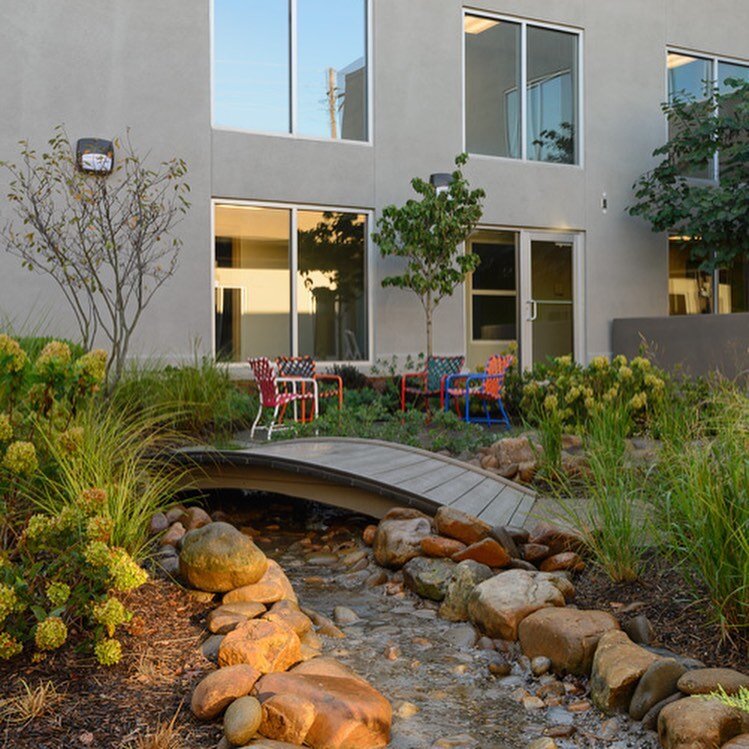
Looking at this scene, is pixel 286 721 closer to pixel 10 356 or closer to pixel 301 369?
pixel 10 356

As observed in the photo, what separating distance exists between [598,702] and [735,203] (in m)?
9.38

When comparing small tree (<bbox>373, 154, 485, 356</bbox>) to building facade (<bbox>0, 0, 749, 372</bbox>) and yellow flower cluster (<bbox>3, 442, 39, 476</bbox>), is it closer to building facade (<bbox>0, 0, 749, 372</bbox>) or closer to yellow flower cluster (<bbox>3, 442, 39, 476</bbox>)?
building facade (<bbox>0, 0, 749, 372</bbox>)

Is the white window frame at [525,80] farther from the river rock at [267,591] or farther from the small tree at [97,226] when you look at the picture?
the river rock at [267,591]

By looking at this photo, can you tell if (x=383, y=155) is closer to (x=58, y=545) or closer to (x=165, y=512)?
(x=165, y=512)

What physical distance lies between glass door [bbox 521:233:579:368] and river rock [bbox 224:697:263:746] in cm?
900

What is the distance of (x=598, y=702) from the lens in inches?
124

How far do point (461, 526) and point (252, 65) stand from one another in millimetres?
6830

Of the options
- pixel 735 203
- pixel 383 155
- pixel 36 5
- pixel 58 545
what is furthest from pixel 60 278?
pixel 735 203

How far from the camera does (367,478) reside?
206 inches

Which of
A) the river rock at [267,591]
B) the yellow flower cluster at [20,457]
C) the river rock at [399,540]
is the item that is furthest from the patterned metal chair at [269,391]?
the yellow flower cluster at [20,457]

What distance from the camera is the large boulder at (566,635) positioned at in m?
3.40

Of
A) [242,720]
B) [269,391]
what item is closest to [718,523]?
[242,720]

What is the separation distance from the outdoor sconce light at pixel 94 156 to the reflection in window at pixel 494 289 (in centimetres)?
456

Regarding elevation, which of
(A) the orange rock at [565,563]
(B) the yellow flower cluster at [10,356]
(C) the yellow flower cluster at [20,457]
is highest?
(B) the yellow flower cluster at [10,356]
